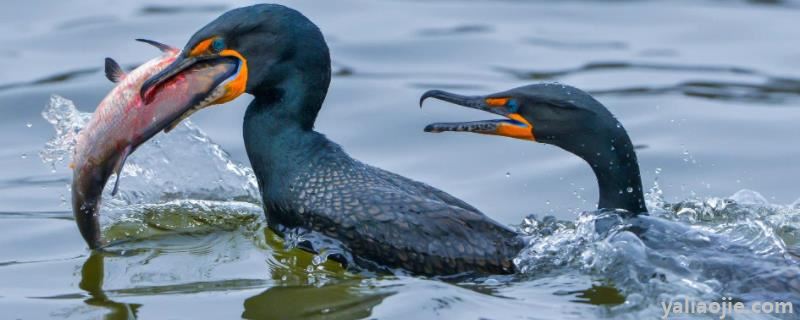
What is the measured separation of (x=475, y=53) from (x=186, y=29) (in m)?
2.30

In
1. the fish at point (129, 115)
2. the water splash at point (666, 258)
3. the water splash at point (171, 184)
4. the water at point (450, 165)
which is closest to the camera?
the water splash at point (666, 258)

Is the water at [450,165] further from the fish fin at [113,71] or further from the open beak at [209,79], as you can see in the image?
the fish fin at [113,71]

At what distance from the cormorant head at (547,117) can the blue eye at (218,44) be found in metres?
0.90

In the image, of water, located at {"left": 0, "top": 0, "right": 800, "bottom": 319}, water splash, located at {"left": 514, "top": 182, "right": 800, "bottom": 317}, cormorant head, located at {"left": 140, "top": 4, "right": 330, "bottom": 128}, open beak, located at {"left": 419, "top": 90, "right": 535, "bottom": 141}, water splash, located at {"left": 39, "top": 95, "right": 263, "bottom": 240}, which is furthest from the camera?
water splash, located at {"left": 39, "top": 95, "right": 263, "bottom": 240}

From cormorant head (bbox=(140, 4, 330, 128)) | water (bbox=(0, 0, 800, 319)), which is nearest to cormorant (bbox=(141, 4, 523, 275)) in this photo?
cormorant head (bbox=(140, 4, 330, 128))

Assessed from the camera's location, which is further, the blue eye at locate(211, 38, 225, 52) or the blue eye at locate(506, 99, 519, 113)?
the blue eye at locate(506, 99, 519, 113)

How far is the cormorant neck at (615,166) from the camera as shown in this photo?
7105 mm

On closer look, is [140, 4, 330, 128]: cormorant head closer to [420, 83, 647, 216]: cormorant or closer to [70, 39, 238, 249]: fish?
[70, 39, 238, 249]: fish

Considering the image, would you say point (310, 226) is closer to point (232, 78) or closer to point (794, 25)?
point (232, 78)

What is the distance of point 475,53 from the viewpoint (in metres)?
12.6

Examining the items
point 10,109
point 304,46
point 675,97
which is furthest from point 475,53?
point 304,46

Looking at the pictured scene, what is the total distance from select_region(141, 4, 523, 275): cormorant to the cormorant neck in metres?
0.47

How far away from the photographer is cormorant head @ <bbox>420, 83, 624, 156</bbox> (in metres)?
7.08

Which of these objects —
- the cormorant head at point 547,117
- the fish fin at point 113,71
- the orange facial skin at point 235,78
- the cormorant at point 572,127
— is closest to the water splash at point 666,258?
the cormorant at point 572,127
